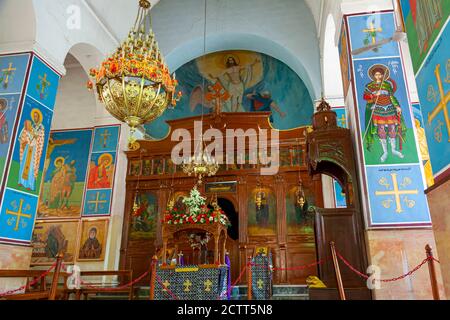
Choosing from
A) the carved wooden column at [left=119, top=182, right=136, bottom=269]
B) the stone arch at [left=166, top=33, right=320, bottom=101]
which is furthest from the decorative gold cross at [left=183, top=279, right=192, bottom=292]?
the stone arch at [left=166, top=33, right=320, bottom=101]

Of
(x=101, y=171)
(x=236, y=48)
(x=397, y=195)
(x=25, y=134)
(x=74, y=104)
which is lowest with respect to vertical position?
(x=397, y=195)

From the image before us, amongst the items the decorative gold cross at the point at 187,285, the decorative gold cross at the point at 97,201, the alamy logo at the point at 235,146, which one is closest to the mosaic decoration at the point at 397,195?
the decorative gold cross at the point at 187,285

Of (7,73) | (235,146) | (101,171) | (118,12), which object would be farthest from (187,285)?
(118,12)

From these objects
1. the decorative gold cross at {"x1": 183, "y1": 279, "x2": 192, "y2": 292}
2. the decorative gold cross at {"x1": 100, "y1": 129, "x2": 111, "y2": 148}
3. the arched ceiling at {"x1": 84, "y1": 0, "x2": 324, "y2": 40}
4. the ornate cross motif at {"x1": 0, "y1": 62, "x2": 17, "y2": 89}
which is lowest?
the decorative gold cross at {"x1": 183, "y1": 279, "x2": 192, "y2": 292}

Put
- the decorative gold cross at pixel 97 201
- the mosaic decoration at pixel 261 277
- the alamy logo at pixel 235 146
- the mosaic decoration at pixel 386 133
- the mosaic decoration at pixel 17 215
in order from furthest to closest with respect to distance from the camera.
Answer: the alamy logo at pixel 235 146 → the decorative gold cross at pixel 97 201 → the mosaic decoration at pixel 261 277 → the mosaic decoration at pixel 17 215 → the mosaic decoration at pixel 386 133

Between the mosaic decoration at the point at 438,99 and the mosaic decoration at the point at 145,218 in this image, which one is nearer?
the mosaic decoration at the point at 438,99

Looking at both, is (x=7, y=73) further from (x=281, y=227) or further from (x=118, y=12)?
(x=281, y=227)

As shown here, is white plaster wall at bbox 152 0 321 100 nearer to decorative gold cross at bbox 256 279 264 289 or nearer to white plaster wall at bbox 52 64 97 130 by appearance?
white plaster wall at bbox 52 64 97 130

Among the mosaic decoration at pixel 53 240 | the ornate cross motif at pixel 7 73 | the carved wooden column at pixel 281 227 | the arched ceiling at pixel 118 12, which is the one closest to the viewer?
the ornate cross motif at pixel 7 73

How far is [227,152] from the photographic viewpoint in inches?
416

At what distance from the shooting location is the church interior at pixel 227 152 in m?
4.96

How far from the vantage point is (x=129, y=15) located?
416 inches

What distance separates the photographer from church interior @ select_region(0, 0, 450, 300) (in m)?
4.96

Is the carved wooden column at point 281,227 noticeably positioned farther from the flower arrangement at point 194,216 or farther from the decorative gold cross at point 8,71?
the decorative gold cross at point 8,71
